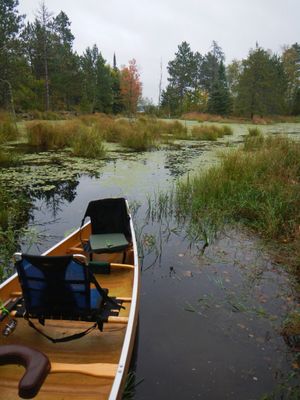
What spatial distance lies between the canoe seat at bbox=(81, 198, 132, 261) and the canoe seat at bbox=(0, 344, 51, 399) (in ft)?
7.47

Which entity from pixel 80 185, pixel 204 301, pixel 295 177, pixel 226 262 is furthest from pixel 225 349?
pixel 80 185

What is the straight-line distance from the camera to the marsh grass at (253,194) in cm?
558

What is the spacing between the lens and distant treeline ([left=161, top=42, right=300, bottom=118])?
1329 inches

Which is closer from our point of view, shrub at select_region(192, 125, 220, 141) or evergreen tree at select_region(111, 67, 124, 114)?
shrub at select_region(192, 125, 220, 141)

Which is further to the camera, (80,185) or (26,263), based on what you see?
(80,185)

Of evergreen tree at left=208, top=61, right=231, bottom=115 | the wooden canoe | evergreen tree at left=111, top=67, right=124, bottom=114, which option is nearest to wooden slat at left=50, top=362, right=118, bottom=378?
the wooden canoe

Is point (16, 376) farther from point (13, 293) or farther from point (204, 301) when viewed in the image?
point (204, 301)

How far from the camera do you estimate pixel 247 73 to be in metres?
33.7

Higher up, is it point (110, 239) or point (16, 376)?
point (110, 239)

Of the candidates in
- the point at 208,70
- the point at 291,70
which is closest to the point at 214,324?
the point at 291,70

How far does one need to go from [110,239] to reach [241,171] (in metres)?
4.09

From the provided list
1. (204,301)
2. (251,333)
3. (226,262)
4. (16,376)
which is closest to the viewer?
(16,376)

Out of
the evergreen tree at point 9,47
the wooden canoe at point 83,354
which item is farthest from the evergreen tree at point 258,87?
the wooden canoe at point 83,354

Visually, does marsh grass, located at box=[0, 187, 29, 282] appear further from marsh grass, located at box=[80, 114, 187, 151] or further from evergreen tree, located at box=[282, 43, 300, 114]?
evergreen tree, located at box=[282, 43, 300, 114]
